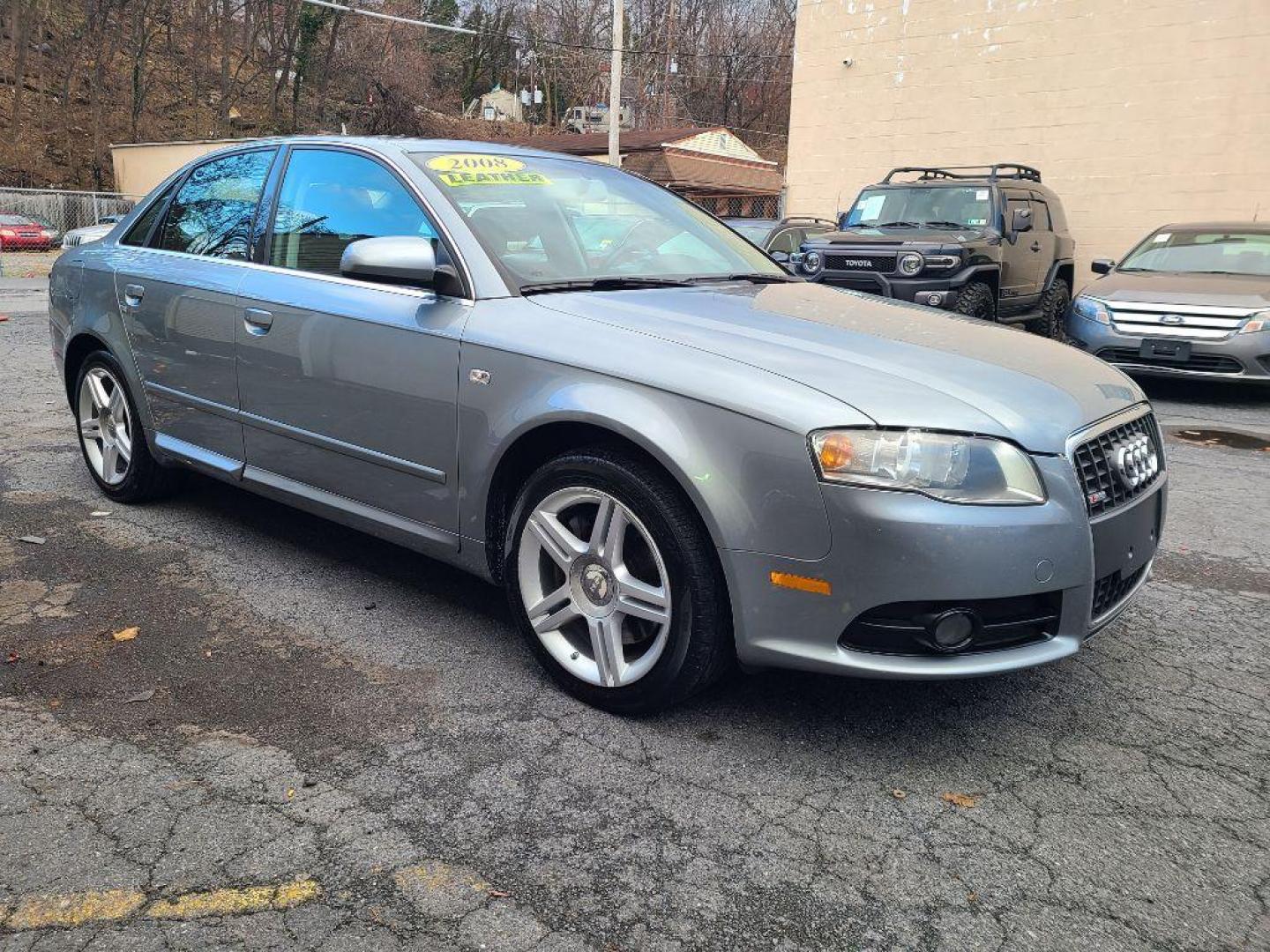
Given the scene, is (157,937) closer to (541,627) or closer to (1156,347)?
(541,627)

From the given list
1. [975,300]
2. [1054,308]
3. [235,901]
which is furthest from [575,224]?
[1054,308]

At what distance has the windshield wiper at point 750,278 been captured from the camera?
151 inches

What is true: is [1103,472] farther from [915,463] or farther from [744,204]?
[744,204]

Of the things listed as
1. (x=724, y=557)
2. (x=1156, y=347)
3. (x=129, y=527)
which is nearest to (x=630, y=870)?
(x=724, y=557)

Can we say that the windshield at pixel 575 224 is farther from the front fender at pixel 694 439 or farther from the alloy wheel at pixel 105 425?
the alloy wheel at pixel 105 425

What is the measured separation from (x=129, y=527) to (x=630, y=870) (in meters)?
3.33

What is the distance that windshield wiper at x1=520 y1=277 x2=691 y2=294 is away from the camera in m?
3.36

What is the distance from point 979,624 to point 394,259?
201 cm

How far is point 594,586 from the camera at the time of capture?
303cm

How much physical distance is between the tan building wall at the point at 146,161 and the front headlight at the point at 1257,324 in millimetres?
30080

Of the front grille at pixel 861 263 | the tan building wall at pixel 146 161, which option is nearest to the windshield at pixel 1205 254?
the front grille at pixel 861 263

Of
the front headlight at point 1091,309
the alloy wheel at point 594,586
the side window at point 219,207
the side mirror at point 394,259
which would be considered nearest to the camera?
the alloy wheel at point 594,586

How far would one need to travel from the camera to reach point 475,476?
10.6ft

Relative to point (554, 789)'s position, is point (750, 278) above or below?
above
